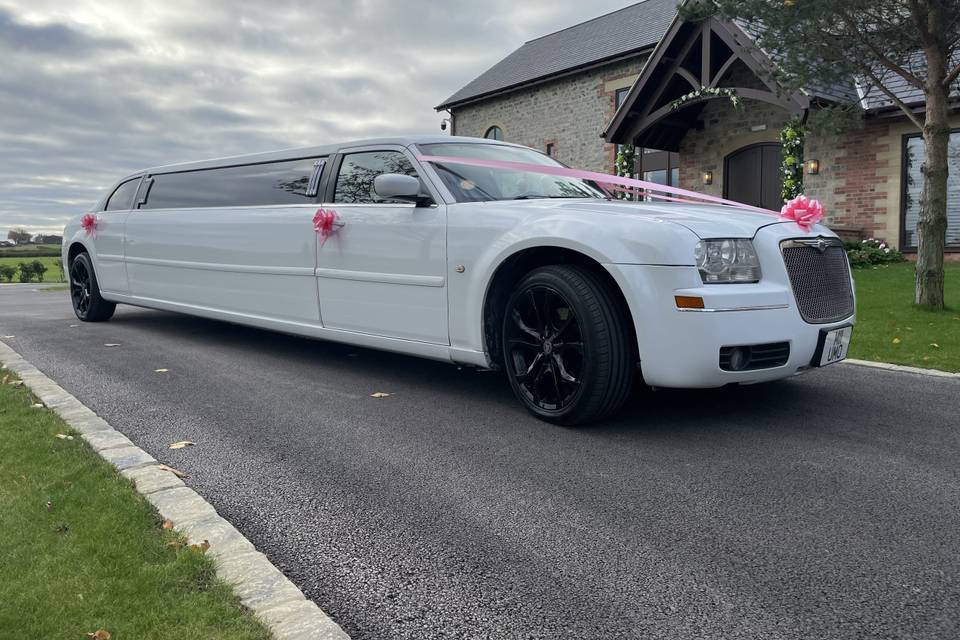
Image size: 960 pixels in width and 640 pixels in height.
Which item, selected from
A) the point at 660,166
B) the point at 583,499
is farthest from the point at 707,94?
the point at 583,499

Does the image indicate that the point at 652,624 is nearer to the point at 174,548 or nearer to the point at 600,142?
the point at 174,548

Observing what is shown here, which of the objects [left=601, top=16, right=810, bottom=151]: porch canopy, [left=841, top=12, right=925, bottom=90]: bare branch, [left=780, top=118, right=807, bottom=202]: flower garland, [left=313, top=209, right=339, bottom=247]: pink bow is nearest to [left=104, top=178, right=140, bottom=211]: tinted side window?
[left=313, top=209, right=339, bottom=247]: pink bow

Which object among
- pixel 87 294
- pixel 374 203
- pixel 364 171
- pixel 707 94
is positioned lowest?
pixel 87 294

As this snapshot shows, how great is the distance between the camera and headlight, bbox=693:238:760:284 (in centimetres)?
359

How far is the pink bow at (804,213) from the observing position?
4.18 meters

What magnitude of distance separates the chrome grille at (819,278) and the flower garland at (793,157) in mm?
11077

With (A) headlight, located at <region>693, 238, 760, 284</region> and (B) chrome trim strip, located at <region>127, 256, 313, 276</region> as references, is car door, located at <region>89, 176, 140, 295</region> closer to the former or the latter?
(B) chrome trim strip, located at <region>127, 256, 313, 276</region>

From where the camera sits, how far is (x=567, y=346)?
392cm

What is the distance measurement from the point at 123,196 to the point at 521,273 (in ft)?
17.7

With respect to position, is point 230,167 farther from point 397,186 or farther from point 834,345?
point 834,345

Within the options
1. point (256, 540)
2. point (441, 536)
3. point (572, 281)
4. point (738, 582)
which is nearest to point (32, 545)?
point (256, 540)

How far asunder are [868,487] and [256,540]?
240cm

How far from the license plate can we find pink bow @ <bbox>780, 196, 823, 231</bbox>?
23.7 inches

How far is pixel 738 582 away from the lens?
2.27 meters
